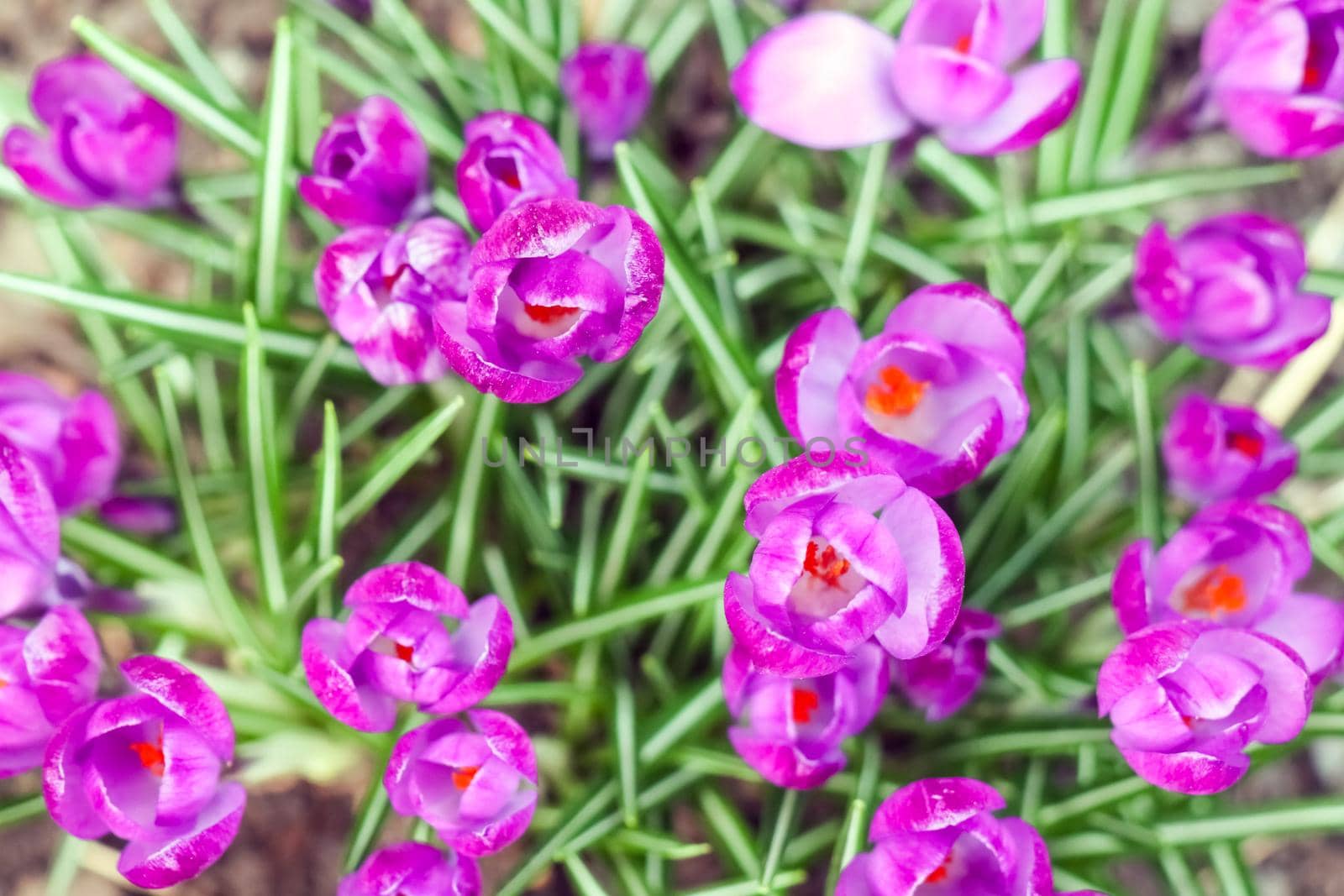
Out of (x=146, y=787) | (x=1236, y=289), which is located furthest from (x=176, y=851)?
(x=1236, y=289)

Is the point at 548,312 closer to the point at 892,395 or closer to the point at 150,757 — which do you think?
the point at 892,395

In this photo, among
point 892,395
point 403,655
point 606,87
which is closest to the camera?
point 403,655

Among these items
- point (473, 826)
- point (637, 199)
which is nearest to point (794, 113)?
point (637, 199)

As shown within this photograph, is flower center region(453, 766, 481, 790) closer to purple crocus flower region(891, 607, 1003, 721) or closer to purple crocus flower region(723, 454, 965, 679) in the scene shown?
purple crocus flower region(723, 454, 965, 679)

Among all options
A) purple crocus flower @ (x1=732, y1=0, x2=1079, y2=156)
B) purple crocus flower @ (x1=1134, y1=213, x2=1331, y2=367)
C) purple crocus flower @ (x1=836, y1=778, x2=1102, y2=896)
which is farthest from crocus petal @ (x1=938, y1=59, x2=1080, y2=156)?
purple crocus flower @ (x1=836, y1=778, x2=1102, y2=896)

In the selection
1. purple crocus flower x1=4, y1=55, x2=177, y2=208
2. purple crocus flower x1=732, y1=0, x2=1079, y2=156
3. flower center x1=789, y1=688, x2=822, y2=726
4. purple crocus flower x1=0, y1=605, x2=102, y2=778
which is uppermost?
purple crocus flower x1=732, y1=0, x2=1079, y2=156

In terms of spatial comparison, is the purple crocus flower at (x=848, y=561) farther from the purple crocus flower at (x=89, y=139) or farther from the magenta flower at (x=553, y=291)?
the purple crocus flower at (x=89, y=139)

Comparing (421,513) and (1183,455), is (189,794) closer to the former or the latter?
(421,513)
